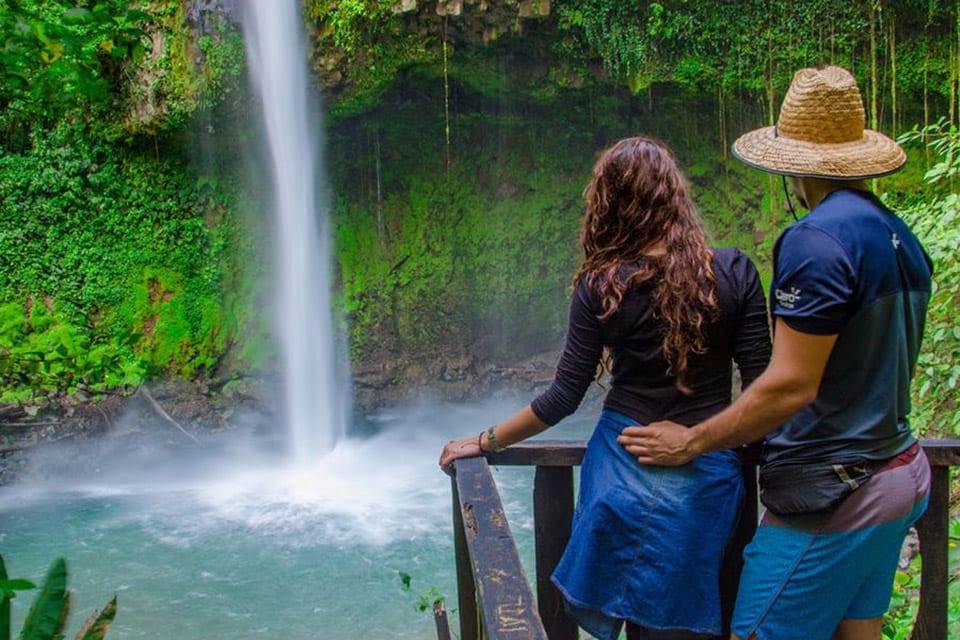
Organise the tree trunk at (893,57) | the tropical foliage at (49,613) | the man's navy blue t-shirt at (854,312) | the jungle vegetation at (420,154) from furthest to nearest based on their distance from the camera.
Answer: the tree trunk at (893,57) → the jungle vegetation at (420,154) → the tropical foliage at (49,613) → the man's navy blue t-shirt at (854,312)

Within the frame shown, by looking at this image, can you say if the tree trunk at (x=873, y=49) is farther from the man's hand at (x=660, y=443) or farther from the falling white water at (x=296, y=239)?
the man's hand at (x=660, y=443)

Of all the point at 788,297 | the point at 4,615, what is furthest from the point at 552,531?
the point at 4,615

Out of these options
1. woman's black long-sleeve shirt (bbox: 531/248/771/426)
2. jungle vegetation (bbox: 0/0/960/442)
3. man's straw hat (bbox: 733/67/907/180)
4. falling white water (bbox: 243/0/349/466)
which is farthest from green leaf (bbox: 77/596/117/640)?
falling white water (bbox: 243/0/349/466)

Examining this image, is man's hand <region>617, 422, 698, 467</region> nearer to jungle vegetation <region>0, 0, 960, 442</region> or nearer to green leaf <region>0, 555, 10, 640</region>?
green leaf <region>0, 555, 10, 640</region>

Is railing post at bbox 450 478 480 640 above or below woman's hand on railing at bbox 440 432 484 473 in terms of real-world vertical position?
below

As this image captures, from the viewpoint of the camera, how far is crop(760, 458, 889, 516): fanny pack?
65.6 inches

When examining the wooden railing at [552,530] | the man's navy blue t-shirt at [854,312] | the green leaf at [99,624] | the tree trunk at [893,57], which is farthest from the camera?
the tree trunk at [893,57]

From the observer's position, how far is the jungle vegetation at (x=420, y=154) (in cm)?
962

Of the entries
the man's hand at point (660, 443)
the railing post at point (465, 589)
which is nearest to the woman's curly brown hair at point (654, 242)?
the man's hand at point (660, 443)

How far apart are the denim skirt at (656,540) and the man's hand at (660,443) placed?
3 centimetres

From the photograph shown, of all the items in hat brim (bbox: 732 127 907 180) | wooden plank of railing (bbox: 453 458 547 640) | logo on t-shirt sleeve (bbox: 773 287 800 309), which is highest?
hat brim (bbox: 732 127 907 180)

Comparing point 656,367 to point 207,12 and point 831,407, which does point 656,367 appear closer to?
point 831,407

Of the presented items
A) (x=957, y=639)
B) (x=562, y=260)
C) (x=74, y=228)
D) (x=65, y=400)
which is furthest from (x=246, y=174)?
(x=957, y=639)

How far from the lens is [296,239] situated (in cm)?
1065
